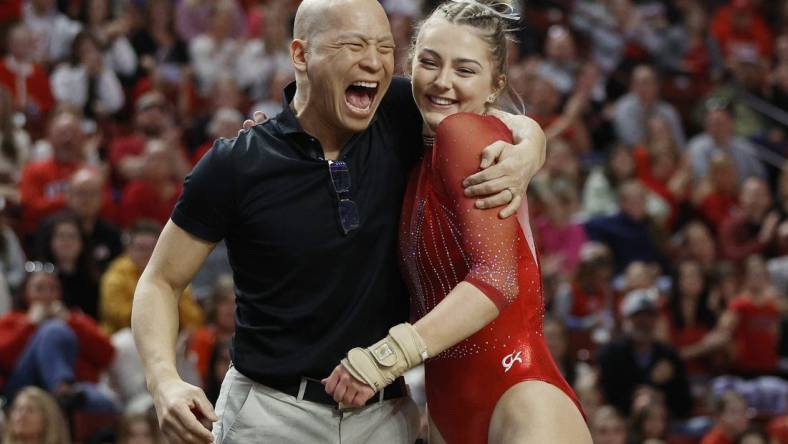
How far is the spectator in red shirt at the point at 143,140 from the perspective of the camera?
923cm

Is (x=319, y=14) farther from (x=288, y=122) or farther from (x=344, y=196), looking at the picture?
(x=344, y=196)

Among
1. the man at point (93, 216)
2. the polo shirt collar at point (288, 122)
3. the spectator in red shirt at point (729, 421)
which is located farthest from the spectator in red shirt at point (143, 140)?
the polo shirt collar at point (288, 122)

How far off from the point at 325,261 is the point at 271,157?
12.1 inches

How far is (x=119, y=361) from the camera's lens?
720 centimetres

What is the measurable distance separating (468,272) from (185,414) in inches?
29.9

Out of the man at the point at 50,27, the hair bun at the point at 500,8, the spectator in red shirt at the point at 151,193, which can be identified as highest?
the hair bun at the point at 500,8

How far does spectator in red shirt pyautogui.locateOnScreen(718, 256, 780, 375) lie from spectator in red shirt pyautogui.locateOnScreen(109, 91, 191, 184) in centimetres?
379

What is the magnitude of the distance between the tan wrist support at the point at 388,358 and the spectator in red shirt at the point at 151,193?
5.91 meters

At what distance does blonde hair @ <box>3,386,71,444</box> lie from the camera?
20.9 feet

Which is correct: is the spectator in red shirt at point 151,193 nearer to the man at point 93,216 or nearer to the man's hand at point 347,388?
the man at point 93,216

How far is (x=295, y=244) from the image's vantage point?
3.49m

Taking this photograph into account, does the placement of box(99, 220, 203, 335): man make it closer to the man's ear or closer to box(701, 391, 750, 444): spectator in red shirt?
box(701, 391, 750, 444): spectator in red shirt

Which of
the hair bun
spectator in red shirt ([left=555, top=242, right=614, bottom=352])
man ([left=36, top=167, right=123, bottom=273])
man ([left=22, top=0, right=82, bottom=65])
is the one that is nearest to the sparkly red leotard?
the hair bun

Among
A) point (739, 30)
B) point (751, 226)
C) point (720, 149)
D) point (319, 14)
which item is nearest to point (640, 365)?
point (751, 226)
